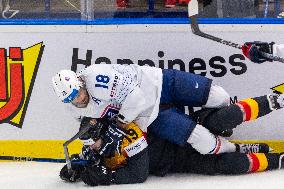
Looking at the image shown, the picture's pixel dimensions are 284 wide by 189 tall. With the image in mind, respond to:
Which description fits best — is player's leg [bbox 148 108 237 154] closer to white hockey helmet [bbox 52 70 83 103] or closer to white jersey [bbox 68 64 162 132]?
white jersey [bbox 68 64 162 132]

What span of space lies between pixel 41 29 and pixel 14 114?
55cm

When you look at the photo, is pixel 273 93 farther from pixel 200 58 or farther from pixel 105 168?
pixel 105 168

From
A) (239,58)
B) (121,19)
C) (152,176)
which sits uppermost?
(121,19)

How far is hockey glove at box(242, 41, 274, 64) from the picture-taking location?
10.3 ft

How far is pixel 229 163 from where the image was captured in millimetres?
3170

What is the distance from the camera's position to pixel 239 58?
Answer: 3.44m

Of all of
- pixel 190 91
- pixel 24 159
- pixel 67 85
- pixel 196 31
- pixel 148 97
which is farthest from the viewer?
pixel 24 159

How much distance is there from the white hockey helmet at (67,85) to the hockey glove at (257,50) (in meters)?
0.92

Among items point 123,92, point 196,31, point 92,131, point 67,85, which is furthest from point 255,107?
point 67,85

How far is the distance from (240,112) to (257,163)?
292 millimetres

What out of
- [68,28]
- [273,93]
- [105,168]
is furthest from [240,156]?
[68,28]

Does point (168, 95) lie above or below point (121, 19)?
below

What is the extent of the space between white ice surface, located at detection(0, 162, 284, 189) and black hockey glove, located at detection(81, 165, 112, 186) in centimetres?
4

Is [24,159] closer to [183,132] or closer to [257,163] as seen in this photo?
[183,132]
